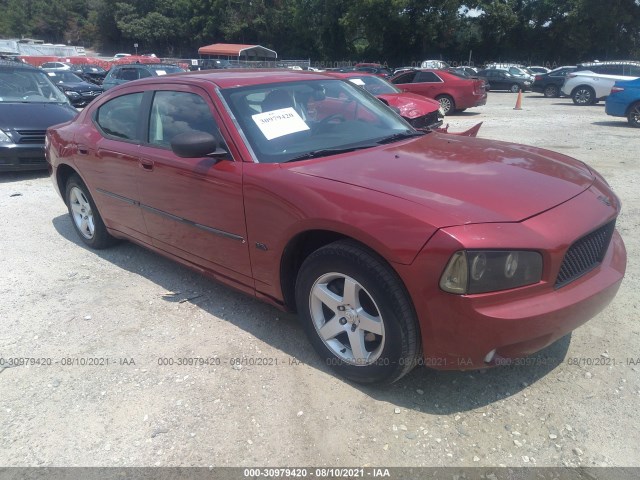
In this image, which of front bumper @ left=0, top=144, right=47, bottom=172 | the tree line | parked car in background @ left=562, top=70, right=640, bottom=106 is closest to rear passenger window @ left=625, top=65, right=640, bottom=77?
parked car in background @ left=562, top=70, right=640, bottom=106

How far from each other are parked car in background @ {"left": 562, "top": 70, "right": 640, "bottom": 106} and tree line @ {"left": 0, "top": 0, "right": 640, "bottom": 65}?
24.1 meters

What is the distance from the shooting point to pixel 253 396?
112 inches

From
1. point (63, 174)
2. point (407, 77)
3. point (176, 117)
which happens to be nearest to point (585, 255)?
point (176, 117)

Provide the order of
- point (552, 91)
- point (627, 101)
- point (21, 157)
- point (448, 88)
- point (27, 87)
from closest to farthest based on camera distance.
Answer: point (21, 157)
point (27, 87)
point (627, 101)
point (448, 88)
point (552, 91)

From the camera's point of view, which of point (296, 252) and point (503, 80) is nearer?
point (296, 252)

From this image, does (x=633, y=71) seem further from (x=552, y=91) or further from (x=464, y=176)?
(x=464, y=176)

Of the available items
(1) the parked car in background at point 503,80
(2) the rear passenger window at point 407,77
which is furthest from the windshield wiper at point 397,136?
(1) the parked car in background at point 503,80

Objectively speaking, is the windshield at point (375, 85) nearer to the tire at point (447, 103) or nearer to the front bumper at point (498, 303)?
the tire at point (447, 103)

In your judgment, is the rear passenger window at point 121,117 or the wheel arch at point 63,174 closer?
the rear passenger window at point 121,117

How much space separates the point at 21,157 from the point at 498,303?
7817 millimetres

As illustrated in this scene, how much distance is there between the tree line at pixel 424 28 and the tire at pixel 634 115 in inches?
1247

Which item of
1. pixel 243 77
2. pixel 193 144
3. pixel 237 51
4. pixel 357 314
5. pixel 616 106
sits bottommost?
pixel 237 51

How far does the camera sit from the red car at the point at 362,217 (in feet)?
7.61

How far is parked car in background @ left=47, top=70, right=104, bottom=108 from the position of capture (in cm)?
1797
